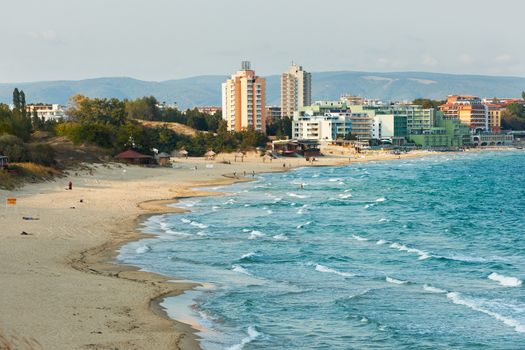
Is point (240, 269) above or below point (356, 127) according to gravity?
below

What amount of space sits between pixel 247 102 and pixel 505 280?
15870cm

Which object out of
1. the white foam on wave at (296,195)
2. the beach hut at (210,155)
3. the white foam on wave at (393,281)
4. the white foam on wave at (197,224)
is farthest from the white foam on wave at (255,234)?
the beach hut at (210,155)

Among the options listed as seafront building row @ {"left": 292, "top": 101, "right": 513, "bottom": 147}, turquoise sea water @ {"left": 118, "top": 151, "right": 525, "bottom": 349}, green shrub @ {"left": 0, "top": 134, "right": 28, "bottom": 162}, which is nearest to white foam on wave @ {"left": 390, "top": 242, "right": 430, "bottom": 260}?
turquoise sea water @ {"left": 118, "top": 151, "right": 525, "bottom": 349}

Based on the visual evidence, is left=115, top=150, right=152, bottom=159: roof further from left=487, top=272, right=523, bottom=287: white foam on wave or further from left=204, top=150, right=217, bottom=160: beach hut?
left=487, top=272, right=523, bottom=287: white foam on wave

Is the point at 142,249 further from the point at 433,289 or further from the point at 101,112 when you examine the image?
the point at 101,112

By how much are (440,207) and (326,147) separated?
355 feet

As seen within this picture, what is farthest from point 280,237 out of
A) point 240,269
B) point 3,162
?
point 3,162

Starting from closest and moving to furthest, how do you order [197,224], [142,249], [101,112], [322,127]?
[142,249] → [197,224] → [101,112] → [322,127]

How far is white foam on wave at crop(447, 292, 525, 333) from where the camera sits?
80.4ft

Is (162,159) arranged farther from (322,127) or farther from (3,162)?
(322,127)

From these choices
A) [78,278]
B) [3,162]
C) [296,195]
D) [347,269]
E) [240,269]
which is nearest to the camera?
[78,278]

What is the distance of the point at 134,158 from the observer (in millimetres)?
102000

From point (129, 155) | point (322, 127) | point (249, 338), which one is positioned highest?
point (322, 127)

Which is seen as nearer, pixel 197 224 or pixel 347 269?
pixel 347 269
